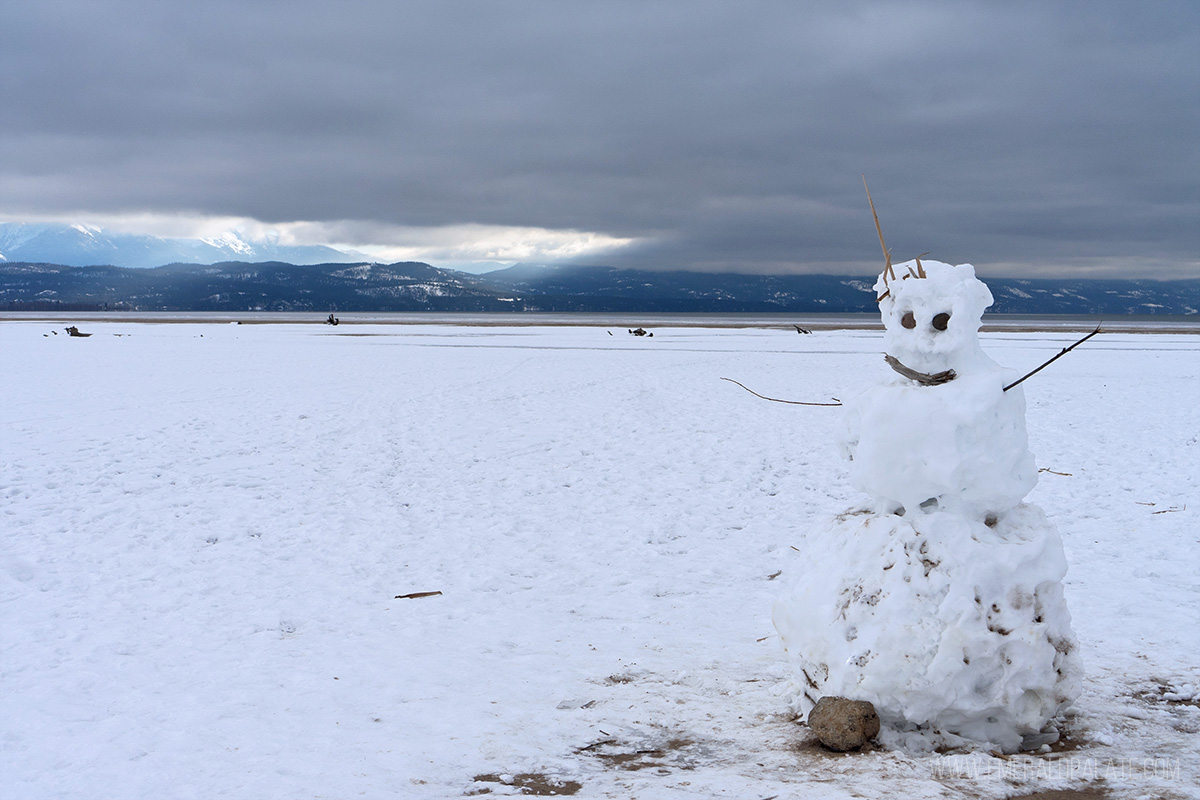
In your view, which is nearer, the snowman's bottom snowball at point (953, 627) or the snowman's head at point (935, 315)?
the snowman's bottom snowball at point (953, 627)

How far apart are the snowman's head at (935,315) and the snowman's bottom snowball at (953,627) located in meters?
0.93

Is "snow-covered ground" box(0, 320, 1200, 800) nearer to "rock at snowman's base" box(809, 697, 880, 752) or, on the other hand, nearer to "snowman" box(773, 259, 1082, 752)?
"rock at snowman's base" box(809, 697, 880, 752)

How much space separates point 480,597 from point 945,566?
466 centimetres

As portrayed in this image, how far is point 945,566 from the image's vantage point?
14.6 ft

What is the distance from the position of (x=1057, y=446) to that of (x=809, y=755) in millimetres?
10933


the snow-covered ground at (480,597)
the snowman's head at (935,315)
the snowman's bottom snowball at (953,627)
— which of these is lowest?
the snow-covered ground at (480,597)

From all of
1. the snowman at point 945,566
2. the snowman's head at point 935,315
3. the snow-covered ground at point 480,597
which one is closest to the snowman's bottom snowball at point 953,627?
the snowman at point 945,566

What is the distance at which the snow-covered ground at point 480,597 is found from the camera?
4.53 meters

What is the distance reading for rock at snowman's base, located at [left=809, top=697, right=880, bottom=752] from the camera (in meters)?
4.50

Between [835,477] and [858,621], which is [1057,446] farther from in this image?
[858,621]

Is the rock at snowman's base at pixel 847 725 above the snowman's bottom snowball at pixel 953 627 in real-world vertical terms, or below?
below

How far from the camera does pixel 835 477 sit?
11.7 metres

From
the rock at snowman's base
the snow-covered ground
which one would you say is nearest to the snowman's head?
the rock at snowman's base

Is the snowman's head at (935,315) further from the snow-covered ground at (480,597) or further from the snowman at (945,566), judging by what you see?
the snow-covered ground at (480,597)
